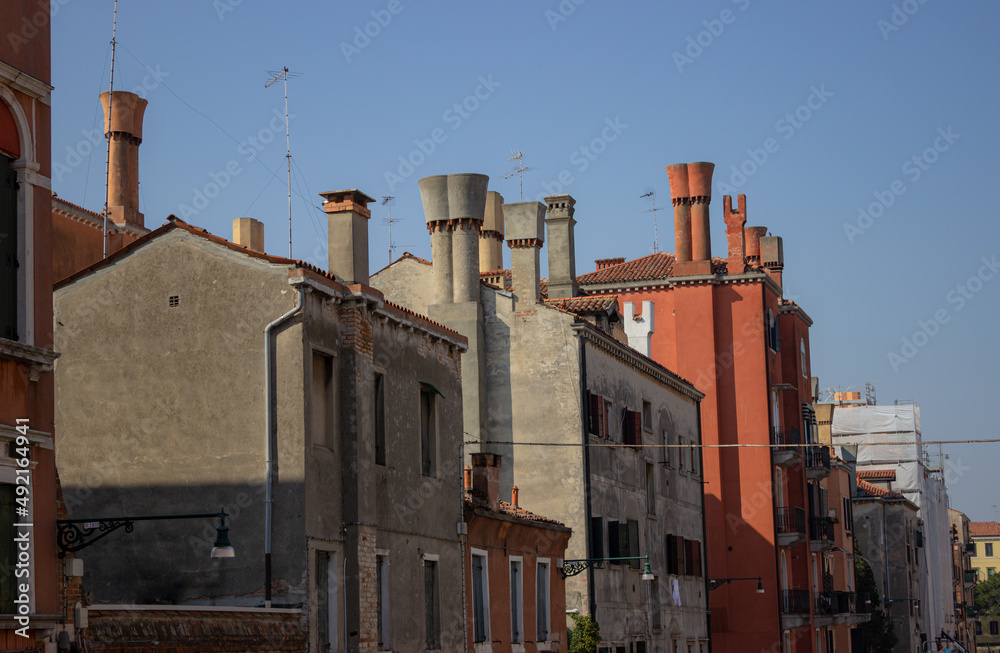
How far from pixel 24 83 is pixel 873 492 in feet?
211

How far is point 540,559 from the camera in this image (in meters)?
29.6

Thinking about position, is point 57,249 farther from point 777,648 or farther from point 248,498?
point 777,648

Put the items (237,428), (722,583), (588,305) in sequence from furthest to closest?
(722,583)
(588,305)
(237,428)

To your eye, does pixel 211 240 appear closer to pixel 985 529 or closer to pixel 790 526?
pixel 790 526

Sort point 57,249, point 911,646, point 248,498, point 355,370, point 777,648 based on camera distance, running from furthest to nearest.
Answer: point 911,646 → point 777,648 → point 57,249 → point 355,370 → point 248,498

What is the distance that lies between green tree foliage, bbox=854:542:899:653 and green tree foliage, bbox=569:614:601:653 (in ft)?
120

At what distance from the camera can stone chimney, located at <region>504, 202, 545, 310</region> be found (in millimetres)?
34531

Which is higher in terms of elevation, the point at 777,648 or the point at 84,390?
the point at 84,390

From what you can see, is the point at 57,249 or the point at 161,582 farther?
the point at 57,249

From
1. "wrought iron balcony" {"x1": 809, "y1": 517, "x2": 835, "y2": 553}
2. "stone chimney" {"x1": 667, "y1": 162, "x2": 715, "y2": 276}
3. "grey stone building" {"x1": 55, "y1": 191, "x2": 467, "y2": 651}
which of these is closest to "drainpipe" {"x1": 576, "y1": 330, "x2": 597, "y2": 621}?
"grey stone building" {"x1": 55, "y1": 191, "x2": 467, "y2": 651}

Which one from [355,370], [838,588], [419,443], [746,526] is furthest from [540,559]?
[838,588]

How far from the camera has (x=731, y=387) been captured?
47000mm

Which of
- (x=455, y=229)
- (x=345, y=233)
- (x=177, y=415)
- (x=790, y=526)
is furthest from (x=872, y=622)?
(x=177, y=415)

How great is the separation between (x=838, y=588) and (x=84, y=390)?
1751 inches
